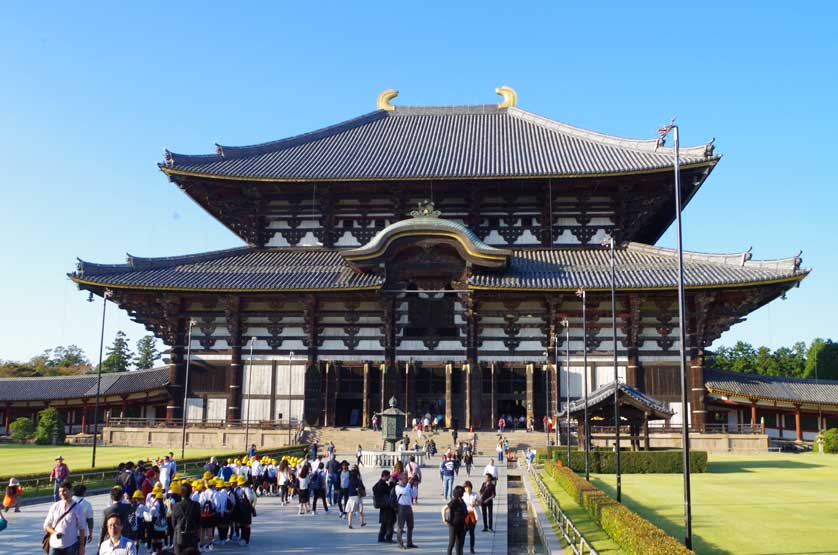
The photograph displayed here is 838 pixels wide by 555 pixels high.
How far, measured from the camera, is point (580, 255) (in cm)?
5047

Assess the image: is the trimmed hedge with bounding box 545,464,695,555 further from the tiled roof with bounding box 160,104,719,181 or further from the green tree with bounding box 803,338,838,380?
the green tree with bounding box 803,338,838,380

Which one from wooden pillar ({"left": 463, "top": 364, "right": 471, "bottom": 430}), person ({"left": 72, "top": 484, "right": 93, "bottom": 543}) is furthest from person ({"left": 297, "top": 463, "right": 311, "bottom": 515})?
wooden pillar ({"left": 463, "top": 364, "right": 471, "bottom": 430})

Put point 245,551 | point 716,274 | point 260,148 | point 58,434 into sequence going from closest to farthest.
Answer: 1. point 245,551
2. point 716,274
3. point 58,434
4. point 260,148

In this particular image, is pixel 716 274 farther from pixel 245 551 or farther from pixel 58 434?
pixel 58 434

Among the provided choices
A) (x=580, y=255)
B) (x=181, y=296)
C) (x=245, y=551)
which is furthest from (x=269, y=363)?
(x=245, y=551)

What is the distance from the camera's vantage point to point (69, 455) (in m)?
42.7

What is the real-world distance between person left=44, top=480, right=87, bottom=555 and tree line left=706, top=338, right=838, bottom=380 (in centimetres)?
7410

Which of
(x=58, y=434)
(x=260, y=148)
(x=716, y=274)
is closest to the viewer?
(x=716, y=274)

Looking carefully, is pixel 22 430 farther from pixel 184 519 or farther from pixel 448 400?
pixel 184 519

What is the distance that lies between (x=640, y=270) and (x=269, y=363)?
24570 mm

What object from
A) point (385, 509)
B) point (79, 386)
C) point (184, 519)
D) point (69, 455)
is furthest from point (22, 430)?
point (184, 519)

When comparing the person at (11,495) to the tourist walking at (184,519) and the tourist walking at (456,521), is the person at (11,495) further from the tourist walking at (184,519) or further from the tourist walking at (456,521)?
the tourist walking at (456,521)

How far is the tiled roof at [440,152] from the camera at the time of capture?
50.8 metres

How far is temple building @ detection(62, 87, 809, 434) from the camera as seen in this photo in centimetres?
4650
